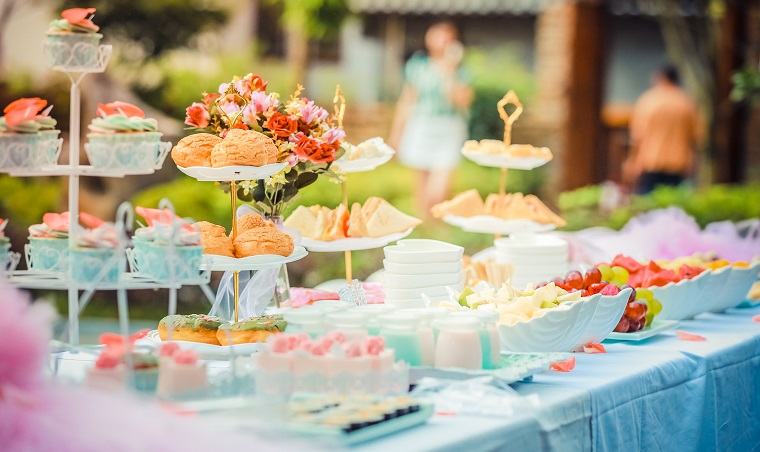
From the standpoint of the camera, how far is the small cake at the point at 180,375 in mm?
2275

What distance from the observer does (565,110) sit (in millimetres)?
11422

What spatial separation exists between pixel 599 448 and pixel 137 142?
121 centimetres

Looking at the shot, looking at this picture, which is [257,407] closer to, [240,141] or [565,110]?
[240,141]

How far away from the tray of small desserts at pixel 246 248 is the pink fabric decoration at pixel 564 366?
2.32 feet

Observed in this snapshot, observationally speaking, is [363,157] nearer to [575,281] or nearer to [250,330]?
[575,281]

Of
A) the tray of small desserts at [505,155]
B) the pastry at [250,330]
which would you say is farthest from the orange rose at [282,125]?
the tray of small desserts at [505,155]

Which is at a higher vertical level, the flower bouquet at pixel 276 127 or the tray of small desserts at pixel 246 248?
the flower bouquet at pixel 276 127

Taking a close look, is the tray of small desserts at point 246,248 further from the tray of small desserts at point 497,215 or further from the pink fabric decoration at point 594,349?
the tray of small desserts at point 497,215

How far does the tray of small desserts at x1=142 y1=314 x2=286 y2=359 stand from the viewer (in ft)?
9.58

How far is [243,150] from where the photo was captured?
2934 millimetres

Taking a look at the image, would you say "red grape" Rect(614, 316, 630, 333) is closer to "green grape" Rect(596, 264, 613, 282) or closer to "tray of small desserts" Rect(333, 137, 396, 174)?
"green grape" Rect(596, 264, 613, 282)

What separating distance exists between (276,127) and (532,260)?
3.67ft

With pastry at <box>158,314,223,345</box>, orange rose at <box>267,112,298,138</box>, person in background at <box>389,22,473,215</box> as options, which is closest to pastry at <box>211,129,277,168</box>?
orange rose at <box>267,112,298,138</box>

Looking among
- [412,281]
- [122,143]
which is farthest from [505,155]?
[122,143]
